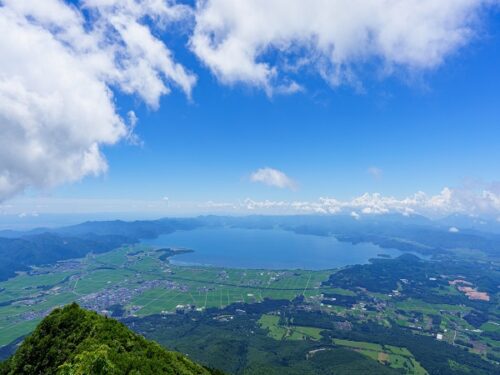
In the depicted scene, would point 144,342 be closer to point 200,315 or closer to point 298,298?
point 200,315

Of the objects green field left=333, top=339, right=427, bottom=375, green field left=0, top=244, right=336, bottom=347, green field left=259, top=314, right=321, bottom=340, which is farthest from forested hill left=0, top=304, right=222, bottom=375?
green field left=0, top=244, right=336, bottom=347

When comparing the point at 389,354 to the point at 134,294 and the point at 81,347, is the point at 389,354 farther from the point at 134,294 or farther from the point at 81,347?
the point at 134,294

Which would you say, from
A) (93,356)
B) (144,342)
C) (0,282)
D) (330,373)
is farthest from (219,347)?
(0,282)

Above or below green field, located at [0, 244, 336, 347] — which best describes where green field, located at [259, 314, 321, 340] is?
below

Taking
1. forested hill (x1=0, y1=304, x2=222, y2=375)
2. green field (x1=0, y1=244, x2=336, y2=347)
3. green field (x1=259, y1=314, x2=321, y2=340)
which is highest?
forested hill (x1=0, y1=304, x2=222, y2=375)

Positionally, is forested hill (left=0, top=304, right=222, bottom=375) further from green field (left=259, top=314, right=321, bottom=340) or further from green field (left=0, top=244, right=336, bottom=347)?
green field (left=0, top=244, right=336, bottom=347)

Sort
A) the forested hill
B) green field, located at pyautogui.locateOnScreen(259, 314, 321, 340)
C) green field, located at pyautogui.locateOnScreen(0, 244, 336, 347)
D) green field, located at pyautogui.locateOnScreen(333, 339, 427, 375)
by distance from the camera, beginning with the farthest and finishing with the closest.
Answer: green field, located at pyautogui.locateOnScreen(0, 244, 336, 347) < green field, located at pyautogui.locateOnScreen(259, 314, 321, 340) < green field, located at pyautogui.locateOnScreen(333, 339, 427, 375) < the forested hill

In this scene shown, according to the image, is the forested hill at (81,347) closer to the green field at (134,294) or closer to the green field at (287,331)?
the green field at (287,331)

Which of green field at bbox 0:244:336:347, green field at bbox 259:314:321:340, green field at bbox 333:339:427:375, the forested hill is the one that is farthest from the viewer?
green field at bbox 0:244:336:347

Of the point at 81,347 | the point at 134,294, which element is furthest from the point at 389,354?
the point at 134,294
